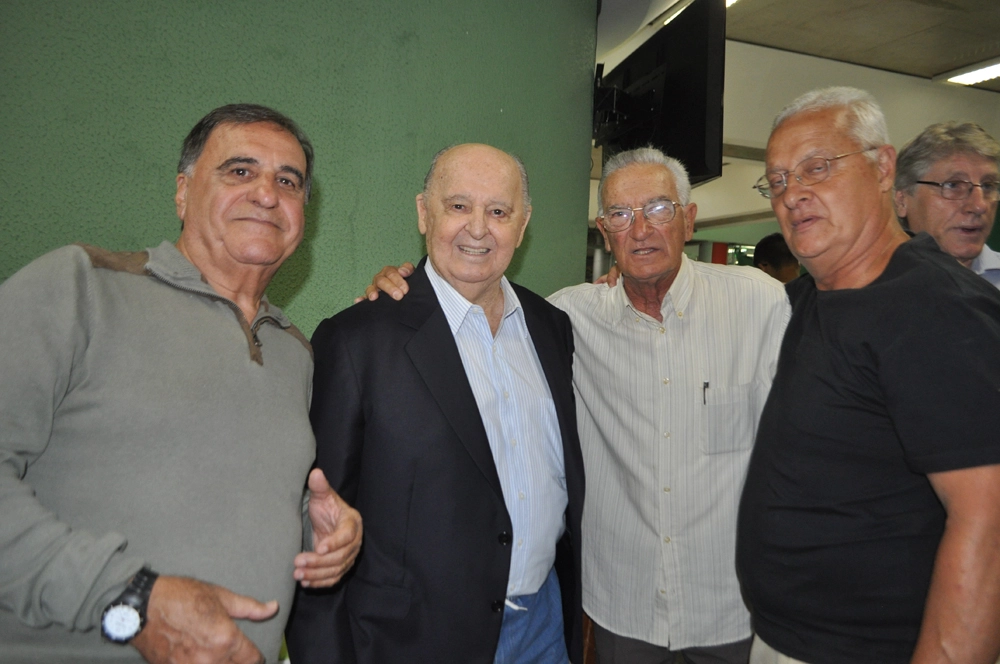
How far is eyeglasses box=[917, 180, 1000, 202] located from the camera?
239cm

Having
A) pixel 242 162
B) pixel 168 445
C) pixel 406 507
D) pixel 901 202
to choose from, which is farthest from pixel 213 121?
pixel 901 202

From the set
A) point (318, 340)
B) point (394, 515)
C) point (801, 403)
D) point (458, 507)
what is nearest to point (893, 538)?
point (801, 403)

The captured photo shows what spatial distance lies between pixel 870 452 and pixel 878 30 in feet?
20.9

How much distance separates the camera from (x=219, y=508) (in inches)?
49.5

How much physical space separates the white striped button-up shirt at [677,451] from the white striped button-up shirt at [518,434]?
0.31 meters

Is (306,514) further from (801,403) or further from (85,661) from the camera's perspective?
(801,403)

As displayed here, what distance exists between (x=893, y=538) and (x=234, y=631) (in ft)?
4.74

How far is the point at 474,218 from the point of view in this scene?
178 centimetres

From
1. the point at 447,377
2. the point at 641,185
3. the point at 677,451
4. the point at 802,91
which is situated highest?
the point at 802,91

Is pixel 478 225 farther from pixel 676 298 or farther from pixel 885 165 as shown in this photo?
pixel 885 165

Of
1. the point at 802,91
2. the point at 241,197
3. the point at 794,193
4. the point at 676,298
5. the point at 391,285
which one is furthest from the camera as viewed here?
the point at 802,91

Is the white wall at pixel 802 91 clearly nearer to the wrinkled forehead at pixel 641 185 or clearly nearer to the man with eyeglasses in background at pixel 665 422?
the wrinkled forehead at pixel 641 185

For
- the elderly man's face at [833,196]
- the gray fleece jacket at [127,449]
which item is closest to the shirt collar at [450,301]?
the gray fleece jacket at [127,449]

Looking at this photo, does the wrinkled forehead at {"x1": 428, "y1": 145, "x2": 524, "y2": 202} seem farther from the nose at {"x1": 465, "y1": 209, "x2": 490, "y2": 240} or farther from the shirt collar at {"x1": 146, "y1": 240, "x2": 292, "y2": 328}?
the shirt collar at {"x1": 146, "y1": 240, "x2": 292, "y2": 328}
